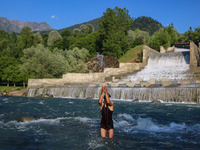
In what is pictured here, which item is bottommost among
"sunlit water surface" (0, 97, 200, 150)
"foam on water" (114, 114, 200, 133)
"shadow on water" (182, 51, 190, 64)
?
"sunlit water surface" (0, 97, 200, 150)

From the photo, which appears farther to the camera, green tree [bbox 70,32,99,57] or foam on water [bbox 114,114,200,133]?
green tree [bbox 70,32,99,57]

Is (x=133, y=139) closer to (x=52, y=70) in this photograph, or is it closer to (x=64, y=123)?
(x=64, y=123)

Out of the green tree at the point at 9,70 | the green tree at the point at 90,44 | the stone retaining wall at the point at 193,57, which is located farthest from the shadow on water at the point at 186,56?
the green tree at the point at 9,70

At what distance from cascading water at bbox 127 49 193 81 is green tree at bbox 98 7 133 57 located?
Answer: 1235 centimetres

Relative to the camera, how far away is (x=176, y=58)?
3819cm

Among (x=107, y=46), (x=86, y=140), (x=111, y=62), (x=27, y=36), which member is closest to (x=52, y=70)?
(x=111, y=62)

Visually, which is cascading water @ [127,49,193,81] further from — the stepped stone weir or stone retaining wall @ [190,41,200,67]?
stone retaining wall @ [190,41,200,67]

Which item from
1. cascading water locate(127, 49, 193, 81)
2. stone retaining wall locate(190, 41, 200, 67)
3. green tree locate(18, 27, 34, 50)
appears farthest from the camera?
green tree locate(18, 27, 34, 50)

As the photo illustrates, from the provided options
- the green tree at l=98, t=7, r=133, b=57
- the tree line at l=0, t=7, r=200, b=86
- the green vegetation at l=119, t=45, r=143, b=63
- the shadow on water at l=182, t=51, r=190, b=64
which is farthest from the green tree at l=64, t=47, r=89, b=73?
the shadow on water at l=182, t=51, r=190, b=64

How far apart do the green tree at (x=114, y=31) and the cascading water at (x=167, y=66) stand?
1235 centimetres

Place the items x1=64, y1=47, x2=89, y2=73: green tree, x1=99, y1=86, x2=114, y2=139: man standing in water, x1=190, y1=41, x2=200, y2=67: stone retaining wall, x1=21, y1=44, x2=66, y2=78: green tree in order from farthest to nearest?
1. x1=64, y1=47, x2=89, y2=73: green tree
2. x1=21, y1=44, x2=66, y2=78: green tree
3. x1=190, y1=41, x2=200, y2=67: stone retaining wall
4. x1=99, y1=86, x2=114, y2=139: man standing in water

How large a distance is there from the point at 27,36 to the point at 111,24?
23.7 m

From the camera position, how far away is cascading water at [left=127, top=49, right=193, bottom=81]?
3116 cm

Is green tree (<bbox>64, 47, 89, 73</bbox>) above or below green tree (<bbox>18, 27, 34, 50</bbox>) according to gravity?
below
